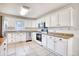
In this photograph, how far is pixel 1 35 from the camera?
5.38 ft

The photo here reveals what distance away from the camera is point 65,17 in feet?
6.14

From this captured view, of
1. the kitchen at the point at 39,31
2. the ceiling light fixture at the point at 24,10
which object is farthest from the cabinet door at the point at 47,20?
the ceiling light fixture at the point at 24,10

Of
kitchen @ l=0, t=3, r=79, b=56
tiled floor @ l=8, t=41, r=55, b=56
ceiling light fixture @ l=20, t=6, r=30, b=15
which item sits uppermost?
ceiling light fixture @ l=20, t=6, r=30, b=15

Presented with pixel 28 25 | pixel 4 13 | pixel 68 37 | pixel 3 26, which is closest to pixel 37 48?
pixel 28 25

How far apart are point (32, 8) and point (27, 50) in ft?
2.38

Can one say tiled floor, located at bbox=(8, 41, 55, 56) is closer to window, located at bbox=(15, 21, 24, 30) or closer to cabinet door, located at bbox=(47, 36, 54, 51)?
cabinet door, located at bbox=(47, 36, 54, 51)

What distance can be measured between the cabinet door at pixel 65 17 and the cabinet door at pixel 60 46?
368mm

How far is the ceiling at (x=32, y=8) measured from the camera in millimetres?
1585

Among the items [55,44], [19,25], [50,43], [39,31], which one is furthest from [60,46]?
[19,25]

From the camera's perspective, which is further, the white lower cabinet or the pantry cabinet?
the pantry cabinet

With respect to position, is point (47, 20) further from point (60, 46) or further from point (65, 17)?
point (60, 46)

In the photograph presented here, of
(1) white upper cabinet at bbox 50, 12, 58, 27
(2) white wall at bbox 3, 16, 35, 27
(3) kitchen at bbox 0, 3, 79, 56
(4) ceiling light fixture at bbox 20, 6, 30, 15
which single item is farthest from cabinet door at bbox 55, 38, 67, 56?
(4) ceiling light fixture at bbox 20, 6, 30, 15

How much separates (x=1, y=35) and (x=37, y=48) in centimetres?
66

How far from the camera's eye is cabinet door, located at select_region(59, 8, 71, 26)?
1751 mm
